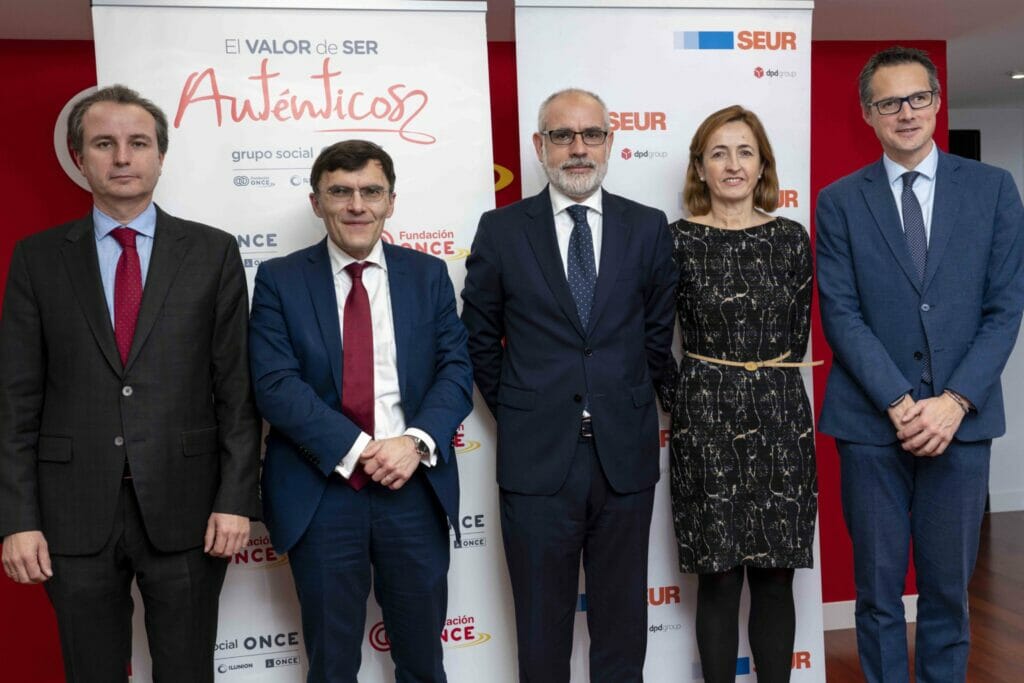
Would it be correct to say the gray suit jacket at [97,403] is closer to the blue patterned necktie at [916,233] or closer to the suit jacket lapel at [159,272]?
the suit jacket lapel at [159,272]

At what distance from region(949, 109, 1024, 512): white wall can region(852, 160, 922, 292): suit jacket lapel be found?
408 centimetres

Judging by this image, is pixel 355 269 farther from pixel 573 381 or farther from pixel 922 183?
pixel 922 183

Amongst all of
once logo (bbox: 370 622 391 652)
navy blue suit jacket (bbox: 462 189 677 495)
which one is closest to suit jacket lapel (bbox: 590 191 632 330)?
navy blue suit jacket (bbox: 462 189 677 495)

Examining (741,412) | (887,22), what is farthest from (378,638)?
(887,22)

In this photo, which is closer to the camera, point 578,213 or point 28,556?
point 28,556

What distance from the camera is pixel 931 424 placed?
2.27 m

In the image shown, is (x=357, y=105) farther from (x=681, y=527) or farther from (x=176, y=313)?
(x=681, y=527)

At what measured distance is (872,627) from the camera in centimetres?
244

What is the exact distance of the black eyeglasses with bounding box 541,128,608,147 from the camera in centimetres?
252

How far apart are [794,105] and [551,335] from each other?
1.27m

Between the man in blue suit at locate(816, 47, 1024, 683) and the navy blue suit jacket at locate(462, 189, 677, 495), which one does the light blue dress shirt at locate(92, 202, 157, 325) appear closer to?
the navy blue suit jacket at locate(462, 189, 677, 495)

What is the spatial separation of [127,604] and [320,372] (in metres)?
0.73

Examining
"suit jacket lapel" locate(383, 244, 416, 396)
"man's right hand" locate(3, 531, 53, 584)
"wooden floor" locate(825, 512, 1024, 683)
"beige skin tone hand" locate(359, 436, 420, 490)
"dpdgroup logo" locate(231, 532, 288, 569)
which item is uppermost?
"suit jacket lapel" locate(383, 244, 416, 396)

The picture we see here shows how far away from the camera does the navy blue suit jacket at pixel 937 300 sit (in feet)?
7.63
